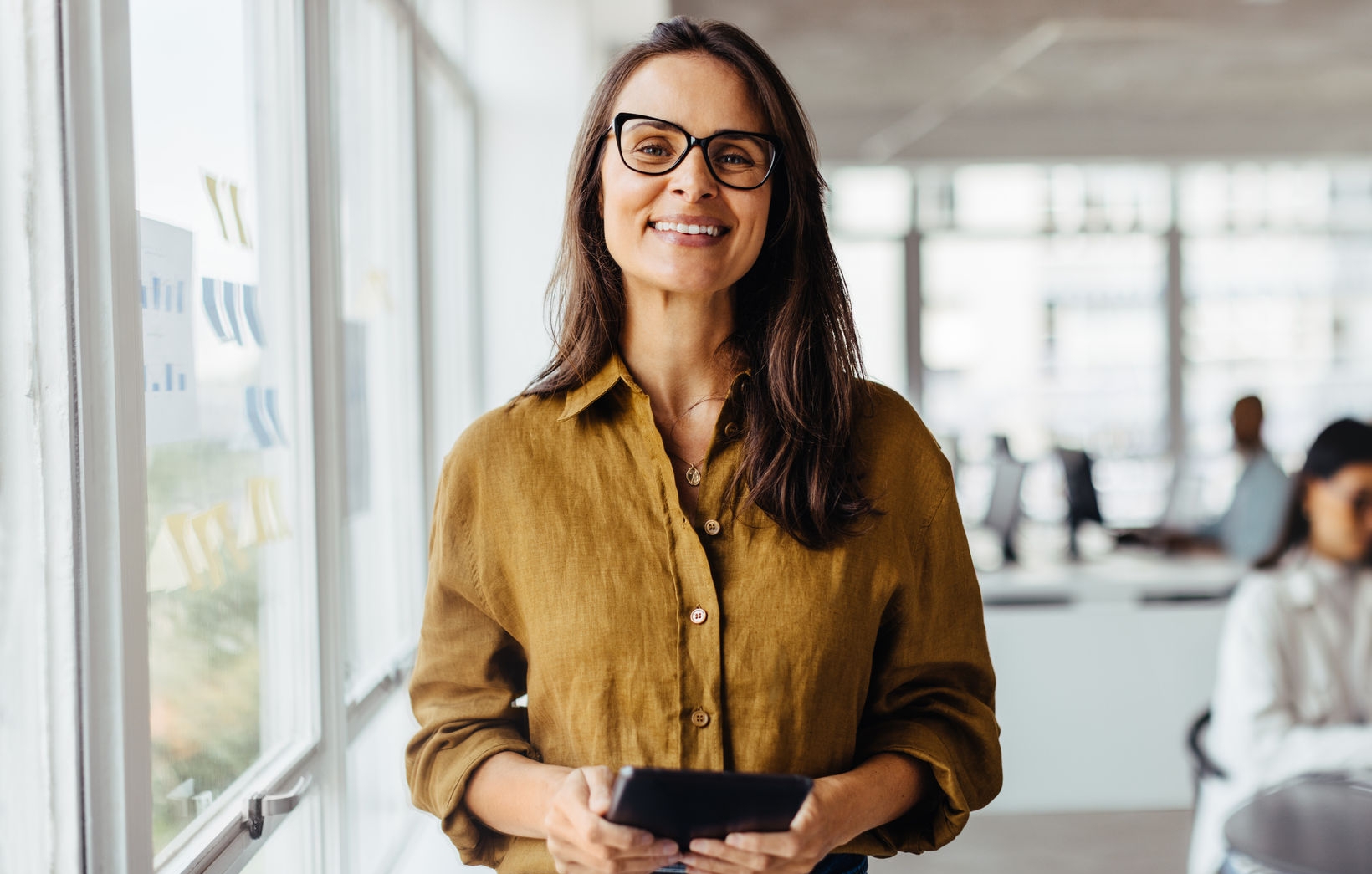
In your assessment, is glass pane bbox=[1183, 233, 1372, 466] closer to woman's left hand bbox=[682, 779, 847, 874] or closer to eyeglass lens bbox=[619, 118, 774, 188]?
eyeglass lens bbox=[619, 118, 774, 188]

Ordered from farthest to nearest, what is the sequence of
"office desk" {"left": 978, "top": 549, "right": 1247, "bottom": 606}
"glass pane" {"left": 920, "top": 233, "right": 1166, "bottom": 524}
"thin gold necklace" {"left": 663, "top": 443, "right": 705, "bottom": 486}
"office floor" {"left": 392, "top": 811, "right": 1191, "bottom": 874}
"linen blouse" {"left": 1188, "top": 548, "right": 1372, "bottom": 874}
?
"glass pane" {"left": 920, "top": 233, "right": 1166, "bottom": 524} < "office desk" {"left": 978, "top": 549, "right": 1247, "bottom": 606} < "office floor" {"left": 392, "top": 811, "right": 1191, "bottom": 874} < "linen blouse" {"left": 1188, "top": 548, "right": 1372, "bottom": 874} < "thin gold necklace" {"left": 663, "top": 443, "right": 705, "bottom": 486}

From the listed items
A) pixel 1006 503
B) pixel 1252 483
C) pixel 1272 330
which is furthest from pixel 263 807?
pixel 1272 330

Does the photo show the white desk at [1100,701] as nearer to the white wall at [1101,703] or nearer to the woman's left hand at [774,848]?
the white wall at [1101,703]

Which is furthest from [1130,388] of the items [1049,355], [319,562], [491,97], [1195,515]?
[319,562]

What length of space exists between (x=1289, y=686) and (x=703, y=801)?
2349 mm

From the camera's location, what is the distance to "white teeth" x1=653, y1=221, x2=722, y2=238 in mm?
1139

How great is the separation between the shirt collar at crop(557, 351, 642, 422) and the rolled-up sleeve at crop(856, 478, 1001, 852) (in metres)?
0.35

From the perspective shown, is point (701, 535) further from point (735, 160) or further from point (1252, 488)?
point (1252, 488)

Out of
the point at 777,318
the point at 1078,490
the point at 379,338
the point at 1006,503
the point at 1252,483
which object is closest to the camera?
the point at 777,318

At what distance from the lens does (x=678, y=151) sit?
116 centimetres

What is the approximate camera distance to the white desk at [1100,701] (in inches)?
180

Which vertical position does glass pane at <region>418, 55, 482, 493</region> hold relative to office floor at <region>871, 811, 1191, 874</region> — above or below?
above

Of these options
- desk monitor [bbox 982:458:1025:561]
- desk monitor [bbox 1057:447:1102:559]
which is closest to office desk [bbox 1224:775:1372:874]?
desk monitor [bbox 982:458:1025:561]

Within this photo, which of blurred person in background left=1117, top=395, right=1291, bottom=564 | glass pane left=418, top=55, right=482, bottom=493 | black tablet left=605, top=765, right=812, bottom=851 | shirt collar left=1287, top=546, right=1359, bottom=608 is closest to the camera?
black tablet left=605, top=765, right=812, bottom=851
